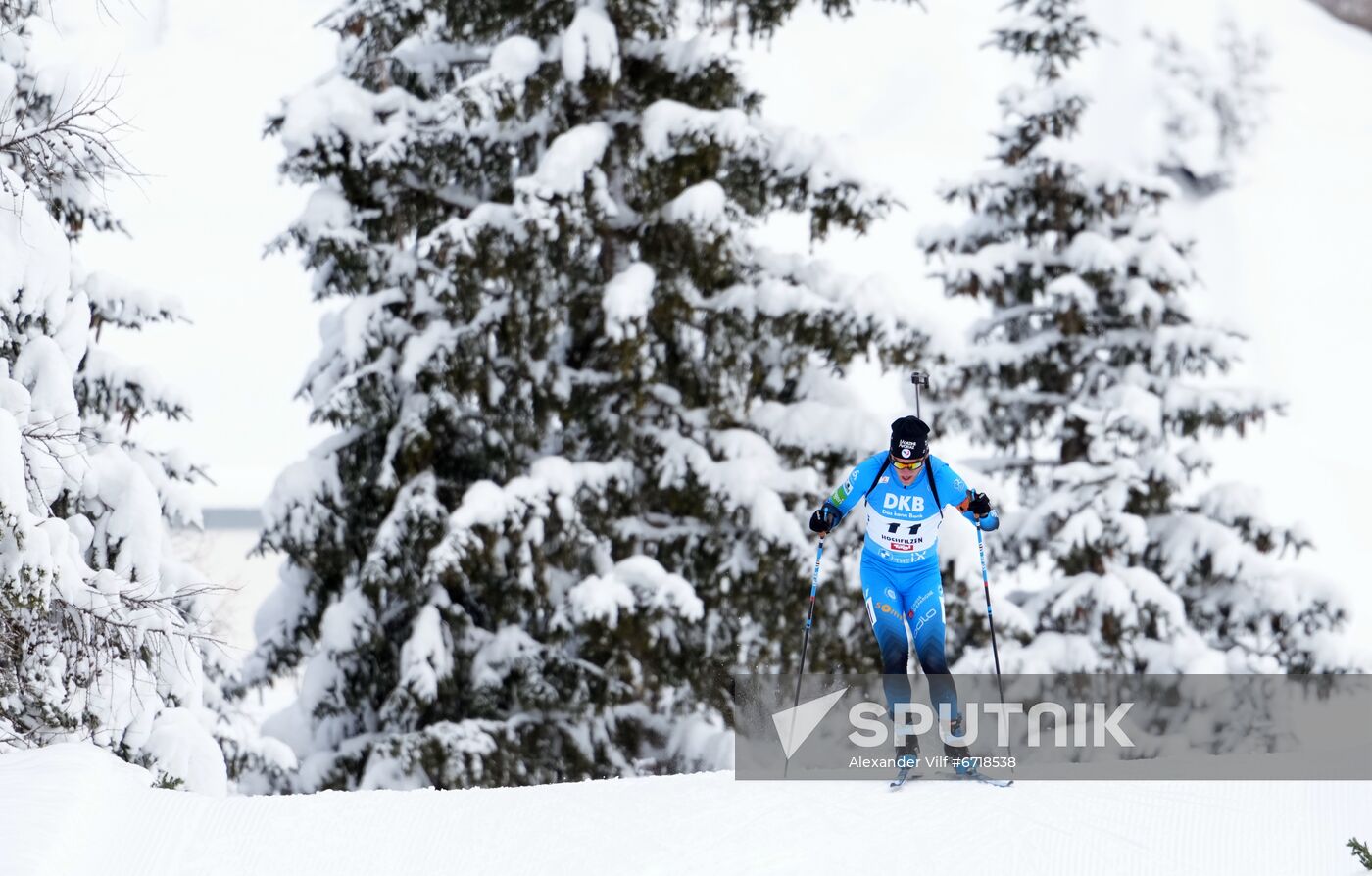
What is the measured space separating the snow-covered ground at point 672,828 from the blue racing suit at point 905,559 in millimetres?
Result: 658

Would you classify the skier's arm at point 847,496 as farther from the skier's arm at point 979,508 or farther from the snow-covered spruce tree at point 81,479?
the snow-covered spruce tree at point 81,479

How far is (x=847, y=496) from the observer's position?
24.3 ft

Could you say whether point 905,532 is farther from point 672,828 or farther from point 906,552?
point 672,828

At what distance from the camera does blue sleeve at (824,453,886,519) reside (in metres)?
7.34

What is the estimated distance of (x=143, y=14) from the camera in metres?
5.71

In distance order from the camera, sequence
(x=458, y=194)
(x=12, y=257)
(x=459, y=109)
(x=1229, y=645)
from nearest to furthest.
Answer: (x=12, y=257)
(x=459, y=109)
(x=458, y=194)
(x=1229, y=645)

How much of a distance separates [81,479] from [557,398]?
5.08 meters

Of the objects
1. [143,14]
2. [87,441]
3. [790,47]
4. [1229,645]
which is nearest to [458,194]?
[87,441]

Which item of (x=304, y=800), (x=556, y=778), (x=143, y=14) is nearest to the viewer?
(x=143, y=14)

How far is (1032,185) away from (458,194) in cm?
587

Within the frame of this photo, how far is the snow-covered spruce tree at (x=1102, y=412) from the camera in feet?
41.1

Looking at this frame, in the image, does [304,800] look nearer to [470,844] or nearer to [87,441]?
[470,844]

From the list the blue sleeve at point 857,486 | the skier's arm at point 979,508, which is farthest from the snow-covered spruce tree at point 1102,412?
the blue sleeve at point 857,486

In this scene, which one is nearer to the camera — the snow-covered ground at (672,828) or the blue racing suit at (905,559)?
the snow-covered ground at (672,828)
